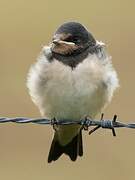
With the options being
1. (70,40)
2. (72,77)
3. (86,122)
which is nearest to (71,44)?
(70,40)

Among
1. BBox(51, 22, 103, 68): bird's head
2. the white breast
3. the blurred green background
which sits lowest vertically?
the white breast

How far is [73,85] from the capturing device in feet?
24.1

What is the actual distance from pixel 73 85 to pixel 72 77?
0.06 metres

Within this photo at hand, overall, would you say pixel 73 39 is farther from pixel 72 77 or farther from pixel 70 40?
pixel 72 77

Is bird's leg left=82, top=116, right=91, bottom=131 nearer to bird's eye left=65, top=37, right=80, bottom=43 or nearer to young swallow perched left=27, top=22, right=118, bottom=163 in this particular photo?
young swallow perched left=27, top=22, right=118, bottom=163

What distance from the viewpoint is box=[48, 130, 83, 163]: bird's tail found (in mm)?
7938

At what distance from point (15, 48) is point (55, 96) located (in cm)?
390

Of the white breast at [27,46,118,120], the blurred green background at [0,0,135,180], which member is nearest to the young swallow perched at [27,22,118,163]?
the white breast at [27,46,118,120]

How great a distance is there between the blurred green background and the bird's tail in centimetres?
160

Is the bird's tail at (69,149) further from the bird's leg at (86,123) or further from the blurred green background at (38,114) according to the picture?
the blurred green background at (38,114)

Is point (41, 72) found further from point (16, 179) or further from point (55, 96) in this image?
point (16, 179)

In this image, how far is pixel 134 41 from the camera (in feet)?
37.1

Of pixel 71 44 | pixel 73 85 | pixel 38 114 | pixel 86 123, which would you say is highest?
pixel 38 114

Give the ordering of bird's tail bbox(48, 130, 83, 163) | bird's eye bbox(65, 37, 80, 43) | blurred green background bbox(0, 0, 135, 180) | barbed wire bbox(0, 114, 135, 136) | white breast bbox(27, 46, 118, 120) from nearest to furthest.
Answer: barbed wire bbox(0, 114, 135, 136)
white breast bbox(27, 46, 118, 120)
bird's eye bbox(65, 37, 80, 43)
bird's tail bbox(48, 130, 83, 163)
blurred green background bbox(0, 0, 135, 180)
